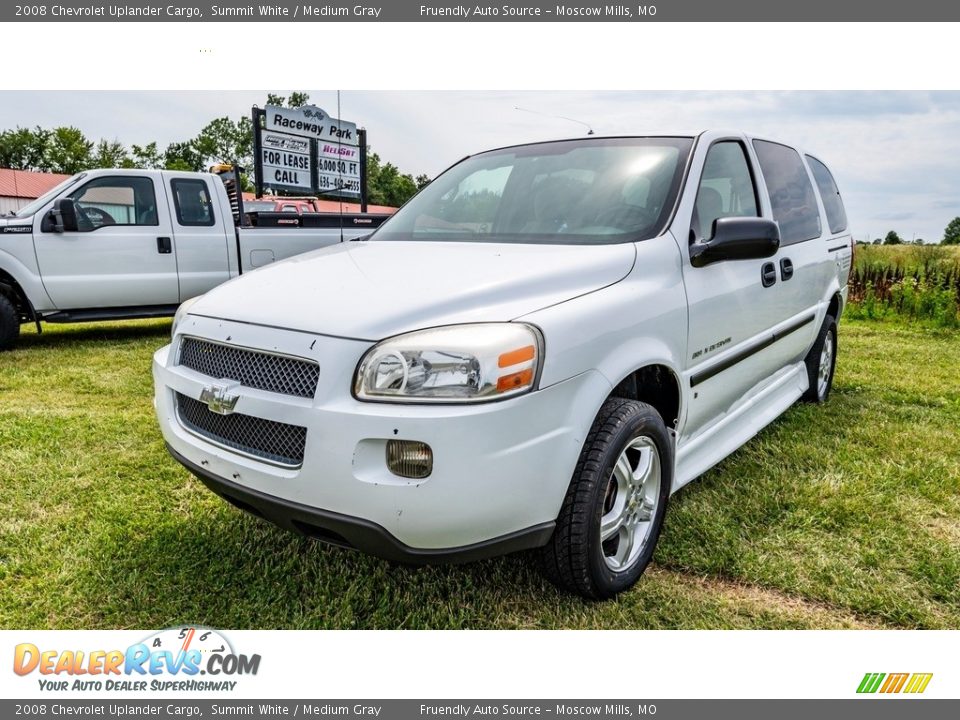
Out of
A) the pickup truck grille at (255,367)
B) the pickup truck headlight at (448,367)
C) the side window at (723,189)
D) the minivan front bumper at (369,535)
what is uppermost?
the side window at (723,189)

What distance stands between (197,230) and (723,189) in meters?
6.63

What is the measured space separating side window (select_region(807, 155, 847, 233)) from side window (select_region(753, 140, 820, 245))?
0.31 meters

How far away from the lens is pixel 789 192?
13.1 feet

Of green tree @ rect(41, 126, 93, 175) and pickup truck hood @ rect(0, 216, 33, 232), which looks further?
green tree @ rect(41, 126, 93, 175)

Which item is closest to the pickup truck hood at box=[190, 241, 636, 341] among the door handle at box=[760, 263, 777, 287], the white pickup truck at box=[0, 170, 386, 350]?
the door handle at box=[760, 263, 777, 287]

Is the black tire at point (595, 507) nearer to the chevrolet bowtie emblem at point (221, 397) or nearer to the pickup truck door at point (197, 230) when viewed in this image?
the chevrolet bowtie emblem at point (221, 397)

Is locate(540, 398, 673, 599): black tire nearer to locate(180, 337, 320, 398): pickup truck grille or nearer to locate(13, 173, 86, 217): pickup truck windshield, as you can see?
locate(180, 337, 320, 398): pickup truck grille

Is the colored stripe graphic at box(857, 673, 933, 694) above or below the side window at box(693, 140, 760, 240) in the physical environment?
below

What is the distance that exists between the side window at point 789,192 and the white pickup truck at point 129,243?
180 inches

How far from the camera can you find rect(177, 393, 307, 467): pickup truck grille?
2047mm

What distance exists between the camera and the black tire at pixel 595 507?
2.14 m

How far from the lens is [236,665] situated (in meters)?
2.04

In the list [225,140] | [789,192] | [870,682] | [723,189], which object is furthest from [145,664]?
[225,140]

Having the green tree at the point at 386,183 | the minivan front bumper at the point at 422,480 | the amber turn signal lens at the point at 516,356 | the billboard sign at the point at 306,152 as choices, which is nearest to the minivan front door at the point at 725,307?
the minivan front bumper at the point at 422,480
